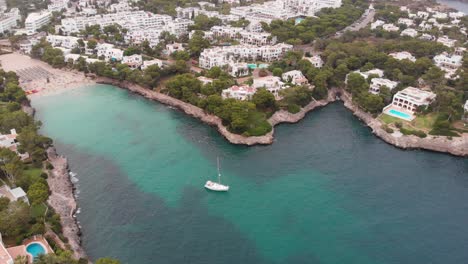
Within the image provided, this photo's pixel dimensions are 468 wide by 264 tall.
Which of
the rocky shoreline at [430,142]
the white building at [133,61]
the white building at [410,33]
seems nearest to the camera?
the rocky shoreline at [430,142]

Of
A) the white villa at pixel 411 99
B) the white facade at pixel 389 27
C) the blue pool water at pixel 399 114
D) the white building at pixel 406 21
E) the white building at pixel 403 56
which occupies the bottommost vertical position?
the blue pool water at pixel 399 114

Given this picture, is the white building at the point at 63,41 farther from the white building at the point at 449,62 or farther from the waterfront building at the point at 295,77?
the white building at the point at 449,62

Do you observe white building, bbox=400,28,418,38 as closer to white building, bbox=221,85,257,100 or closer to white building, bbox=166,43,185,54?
white building, bbox=221,85,257,100

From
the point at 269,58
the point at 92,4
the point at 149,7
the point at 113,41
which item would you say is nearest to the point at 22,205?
the point at 269,58

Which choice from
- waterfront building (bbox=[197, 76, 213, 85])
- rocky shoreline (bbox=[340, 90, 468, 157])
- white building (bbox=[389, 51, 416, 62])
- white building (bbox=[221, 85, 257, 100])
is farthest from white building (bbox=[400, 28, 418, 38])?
waterfront building (bbox=[197, 76, 213, 85])

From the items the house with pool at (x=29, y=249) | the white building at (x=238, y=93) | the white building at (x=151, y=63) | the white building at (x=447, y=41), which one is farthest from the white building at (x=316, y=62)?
the house with pool at (x=29, y=249)

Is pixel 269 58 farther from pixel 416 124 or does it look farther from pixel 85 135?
pixel 85 135
